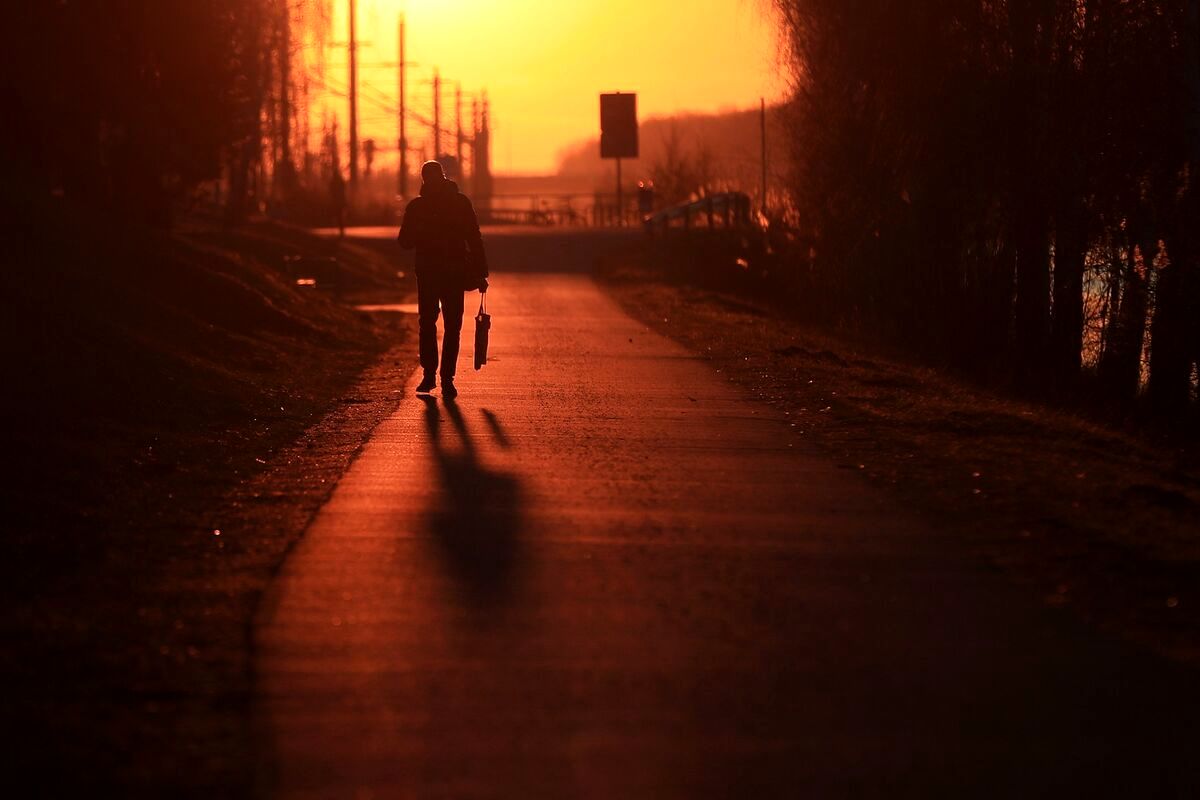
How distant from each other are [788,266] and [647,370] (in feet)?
49.9

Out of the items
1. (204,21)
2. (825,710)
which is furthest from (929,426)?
(204,21)

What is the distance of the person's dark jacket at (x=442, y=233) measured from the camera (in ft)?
45.7

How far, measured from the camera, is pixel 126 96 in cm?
2197

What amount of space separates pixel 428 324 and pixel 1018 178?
960cm

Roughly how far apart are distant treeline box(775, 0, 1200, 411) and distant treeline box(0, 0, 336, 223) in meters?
8.64

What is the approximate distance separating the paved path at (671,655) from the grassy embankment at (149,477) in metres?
0.29

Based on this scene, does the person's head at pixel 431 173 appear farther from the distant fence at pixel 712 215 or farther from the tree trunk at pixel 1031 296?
the distant fence at pixel 712 215

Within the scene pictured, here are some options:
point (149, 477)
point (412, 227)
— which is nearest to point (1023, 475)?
point (149, 477)

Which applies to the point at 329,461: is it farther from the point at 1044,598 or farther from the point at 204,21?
the point at 204,21

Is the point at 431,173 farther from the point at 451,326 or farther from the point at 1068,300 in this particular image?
the point at 1068,300

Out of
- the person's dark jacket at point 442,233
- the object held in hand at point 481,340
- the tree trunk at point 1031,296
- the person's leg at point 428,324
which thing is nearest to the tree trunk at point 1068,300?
the tree trunk at point 1031,296

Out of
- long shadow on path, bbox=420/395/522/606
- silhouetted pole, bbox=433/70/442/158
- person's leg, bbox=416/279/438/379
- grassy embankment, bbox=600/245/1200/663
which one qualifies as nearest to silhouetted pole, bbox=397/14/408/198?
silhouetted pole, bbox=433/70/442/158

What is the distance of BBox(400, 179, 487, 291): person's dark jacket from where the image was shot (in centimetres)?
1393

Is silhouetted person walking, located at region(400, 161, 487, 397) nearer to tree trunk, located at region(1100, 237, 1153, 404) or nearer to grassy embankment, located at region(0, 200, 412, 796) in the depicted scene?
grassy embankment, located at region(0, 200, 412, 796)
